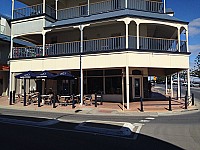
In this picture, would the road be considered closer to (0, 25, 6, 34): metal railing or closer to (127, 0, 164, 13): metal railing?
(127, 0, 164, 13): metal railing

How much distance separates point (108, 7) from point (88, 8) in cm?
201

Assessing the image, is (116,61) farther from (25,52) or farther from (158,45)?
(25,52)

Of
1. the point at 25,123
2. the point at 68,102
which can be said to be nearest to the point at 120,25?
the point at 68,102

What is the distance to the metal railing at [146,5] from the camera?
20373 millimetres

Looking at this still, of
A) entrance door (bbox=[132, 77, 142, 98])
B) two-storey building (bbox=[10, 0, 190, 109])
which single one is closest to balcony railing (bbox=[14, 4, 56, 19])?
two-storey building (bbox=[10, 0, 190, 109])

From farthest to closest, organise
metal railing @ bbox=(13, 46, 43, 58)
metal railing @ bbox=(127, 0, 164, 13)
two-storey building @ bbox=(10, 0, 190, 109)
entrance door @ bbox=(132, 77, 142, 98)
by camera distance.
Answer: metal railing @ bbox=(13, 46, 43, 58) < entrance door @ bbox=(132, 77, 142, 98) < metal railing @ bbox=(127, 0, 164, 13) < two-storey building @ bbox=(10, 0, 190, 109)

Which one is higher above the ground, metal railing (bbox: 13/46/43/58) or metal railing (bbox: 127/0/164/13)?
metal railing (bbox: 127/0/164/13)

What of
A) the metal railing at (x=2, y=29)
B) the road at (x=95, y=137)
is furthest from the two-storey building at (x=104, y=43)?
the road at (x=95, y=137)

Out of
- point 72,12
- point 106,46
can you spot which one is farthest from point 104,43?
point 72,12

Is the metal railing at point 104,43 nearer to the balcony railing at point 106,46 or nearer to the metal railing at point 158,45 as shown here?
the balcony railing at point 106,46

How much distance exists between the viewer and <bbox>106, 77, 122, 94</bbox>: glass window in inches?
822

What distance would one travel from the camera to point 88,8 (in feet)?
67.6

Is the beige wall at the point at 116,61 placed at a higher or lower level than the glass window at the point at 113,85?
higher

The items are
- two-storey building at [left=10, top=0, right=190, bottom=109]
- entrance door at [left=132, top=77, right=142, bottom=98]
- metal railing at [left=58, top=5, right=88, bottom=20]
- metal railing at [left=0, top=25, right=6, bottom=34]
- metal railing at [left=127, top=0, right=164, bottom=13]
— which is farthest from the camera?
metal railing at [left=0, top=25, right=6, bottom=34]
